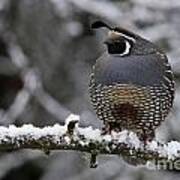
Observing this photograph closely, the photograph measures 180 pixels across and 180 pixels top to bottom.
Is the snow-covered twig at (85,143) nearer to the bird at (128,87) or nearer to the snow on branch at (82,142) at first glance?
the snow on branch at (82,142)

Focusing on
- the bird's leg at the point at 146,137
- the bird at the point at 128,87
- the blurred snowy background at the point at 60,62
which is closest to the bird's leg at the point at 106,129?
the bird at the point at 128,87

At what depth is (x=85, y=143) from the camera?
9.31 ft

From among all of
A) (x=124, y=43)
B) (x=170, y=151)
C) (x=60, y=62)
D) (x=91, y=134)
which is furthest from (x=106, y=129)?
(x=60, y=62)

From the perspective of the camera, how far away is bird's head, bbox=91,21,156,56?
312cm

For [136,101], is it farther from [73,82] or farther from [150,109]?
[73,82]

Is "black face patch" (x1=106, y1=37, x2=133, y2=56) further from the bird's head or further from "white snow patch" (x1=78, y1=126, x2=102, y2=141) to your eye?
"white snow patch" (x1=78, y1=126, x2=102, y2=141)

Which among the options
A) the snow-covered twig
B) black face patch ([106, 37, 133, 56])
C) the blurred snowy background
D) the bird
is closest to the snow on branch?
the snow-covered twig

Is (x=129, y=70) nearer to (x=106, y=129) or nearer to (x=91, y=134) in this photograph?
(x=106, y=129)

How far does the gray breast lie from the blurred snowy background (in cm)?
285

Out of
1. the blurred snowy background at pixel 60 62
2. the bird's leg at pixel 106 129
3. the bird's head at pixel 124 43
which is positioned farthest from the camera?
the blurred snowy background at pixel 60 62

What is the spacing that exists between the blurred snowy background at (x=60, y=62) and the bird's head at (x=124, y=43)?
9.41 ft

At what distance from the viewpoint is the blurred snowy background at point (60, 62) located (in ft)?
21.0

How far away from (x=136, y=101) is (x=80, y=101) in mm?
3919

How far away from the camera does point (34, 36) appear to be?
6.45 metres
